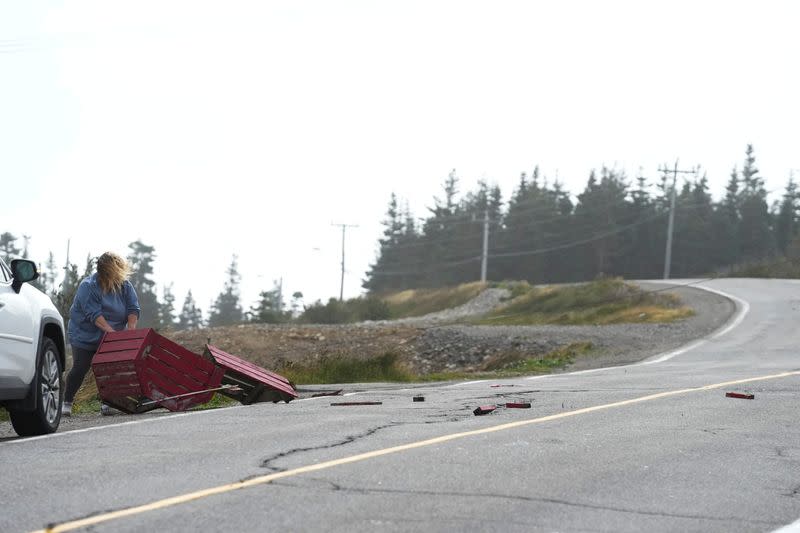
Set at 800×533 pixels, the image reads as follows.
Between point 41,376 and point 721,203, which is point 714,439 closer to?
point 41,376

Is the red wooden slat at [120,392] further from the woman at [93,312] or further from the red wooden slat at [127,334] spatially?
the woman at [93,312]

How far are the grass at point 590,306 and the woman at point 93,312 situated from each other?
28528mm

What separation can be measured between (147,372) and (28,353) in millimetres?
2334

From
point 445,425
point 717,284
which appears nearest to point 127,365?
point 445,425

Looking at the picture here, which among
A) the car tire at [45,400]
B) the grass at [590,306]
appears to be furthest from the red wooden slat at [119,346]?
the grass at [590,306]

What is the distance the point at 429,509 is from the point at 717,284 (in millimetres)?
51226

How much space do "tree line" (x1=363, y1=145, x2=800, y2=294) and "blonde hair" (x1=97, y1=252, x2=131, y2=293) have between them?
280ft

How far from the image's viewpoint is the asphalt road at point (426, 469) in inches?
235

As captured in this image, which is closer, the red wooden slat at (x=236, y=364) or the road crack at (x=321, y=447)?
the road crack at (x=321, y=447)

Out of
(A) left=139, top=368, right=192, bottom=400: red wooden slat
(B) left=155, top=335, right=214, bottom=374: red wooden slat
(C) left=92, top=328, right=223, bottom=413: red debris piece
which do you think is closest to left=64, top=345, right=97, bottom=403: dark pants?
(C) left=92, top=328, right=223, bottom=413: red debris piece

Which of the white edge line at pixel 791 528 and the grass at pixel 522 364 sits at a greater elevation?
the white edge line at pixel 791 528

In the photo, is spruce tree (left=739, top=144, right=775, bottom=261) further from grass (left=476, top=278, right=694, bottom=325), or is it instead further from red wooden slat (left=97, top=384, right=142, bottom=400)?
red wooden slat (left=97, top=384, right=142, bottom=400)

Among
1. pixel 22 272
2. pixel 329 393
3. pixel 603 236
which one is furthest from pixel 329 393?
pixel 603 236

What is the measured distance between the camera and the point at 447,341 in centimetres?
3244
